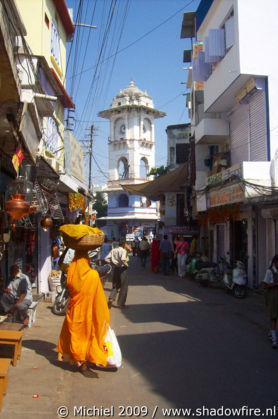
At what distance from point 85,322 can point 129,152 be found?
44768mm

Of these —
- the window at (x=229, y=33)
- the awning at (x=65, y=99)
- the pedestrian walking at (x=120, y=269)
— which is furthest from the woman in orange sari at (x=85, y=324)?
the awning at (x=65, y=99)

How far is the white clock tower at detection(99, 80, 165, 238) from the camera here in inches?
1941

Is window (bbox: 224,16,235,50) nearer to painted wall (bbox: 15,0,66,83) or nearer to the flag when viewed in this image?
painted wall (bbox: 15,0,66,83)

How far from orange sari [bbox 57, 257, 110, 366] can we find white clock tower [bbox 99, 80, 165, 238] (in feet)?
140

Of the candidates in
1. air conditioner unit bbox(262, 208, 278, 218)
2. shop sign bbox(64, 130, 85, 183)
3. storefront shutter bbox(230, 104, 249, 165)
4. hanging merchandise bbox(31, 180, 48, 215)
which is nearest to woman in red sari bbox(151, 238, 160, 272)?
shop sign bbox(64, 130, 85, 183)

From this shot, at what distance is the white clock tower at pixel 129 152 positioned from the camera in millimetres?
49312

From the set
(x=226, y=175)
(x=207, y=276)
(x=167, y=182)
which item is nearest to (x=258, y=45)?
(x=226, y=175)

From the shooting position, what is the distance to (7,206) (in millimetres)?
6488

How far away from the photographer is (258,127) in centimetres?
1330

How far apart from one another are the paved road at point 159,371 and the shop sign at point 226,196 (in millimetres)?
4113

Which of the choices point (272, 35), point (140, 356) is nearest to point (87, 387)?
point (140, 356)

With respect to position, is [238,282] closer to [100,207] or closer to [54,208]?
[54,208]

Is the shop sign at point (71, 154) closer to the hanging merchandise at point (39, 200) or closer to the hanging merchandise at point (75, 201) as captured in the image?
the hanging merchandise at point (75, 201)

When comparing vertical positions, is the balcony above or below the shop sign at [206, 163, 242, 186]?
above
